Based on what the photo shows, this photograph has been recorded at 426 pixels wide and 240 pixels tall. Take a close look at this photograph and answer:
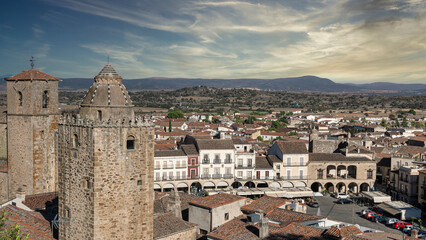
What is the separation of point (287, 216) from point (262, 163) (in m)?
30.6

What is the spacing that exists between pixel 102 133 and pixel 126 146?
1181mm

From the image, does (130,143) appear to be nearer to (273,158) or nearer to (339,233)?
(339,233)

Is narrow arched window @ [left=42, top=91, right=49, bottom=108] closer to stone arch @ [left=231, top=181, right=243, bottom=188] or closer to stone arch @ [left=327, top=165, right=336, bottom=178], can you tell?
stone arch @ [left=231, top=181, right=243, bottom=188]

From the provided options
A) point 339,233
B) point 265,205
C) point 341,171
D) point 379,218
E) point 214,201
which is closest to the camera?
point 339,233

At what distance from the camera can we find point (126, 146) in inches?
701

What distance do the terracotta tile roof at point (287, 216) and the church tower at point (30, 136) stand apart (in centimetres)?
1508

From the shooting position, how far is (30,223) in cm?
2055

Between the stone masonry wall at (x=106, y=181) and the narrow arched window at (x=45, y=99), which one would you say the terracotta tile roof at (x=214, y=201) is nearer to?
the stone masonry wall at (x=106, y=181)

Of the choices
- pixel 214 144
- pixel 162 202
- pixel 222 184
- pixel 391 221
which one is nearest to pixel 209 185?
pixel 222 184

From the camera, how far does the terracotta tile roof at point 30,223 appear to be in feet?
64.3

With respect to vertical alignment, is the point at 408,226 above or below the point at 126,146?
below

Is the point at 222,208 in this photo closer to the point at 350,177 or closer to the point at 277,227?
the point at 277,227

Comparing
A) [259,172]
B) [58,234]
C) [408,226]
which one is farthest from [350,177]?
[58,234]

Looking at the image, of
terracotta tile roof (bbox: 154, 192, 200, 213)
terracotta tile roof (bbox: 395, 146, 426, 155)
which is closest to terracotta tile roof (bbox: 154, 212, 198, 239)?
terracotta tile roof (bbox: 154, 192, 200, 213)
